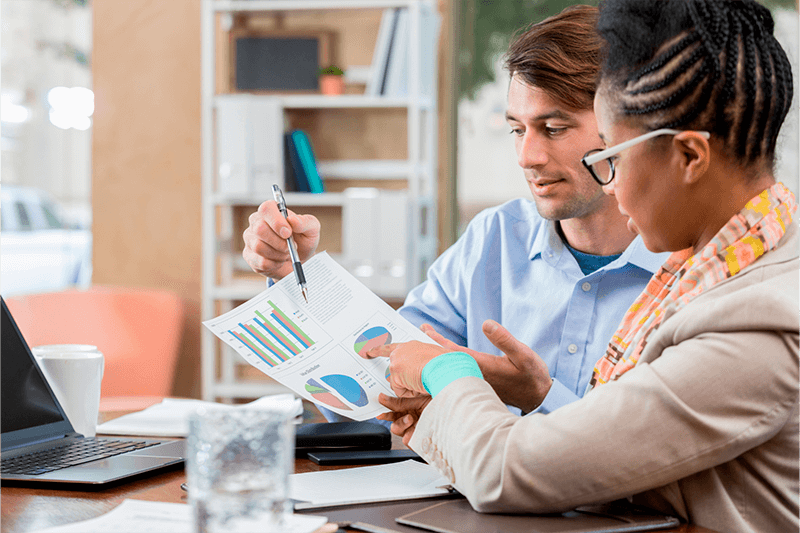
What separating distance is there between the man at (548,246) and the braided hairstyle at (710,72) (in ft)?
2.06

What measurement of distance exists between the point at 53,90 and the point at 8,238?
697mm

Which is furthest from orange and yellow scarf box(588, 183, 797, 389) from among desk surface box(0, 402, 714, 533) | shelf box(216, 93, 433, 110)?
shelf box(216, 93, 433, 110)

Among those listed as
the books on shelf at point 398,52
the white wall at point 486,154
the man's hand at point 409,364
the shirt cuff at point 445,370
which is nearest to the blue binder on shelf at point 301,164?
the books on shelf at point 398,52

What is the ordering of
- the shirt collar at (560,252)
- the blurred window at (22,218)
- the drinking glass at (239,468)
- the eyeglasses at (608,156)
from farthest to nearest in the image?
1. the blurred window at (22,218)
2. the shirt collar at (560,252)
3. the eyeglasses at (608,156)
4. the drinking glass at (239,468)

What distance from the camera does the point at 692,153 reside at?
33.3 inches

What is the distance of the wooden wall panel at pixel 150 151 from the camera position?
11.2 feet

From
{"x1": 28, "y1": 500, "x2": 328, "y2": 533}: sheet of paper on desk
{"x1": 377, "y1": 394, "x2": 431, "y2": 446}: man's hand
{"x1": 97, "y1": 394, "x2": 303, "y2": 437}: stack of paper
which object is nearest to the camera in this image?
{"x1": 28, "y1": 500, "x2": 328, "y2": 533}: sheet of paper on desk

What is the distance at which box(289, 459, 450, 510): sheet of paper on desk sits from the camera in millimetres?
890

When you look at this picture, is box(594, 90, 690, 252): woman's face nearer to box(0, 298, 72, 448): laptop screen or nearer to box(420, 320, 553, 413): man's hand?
box(420, 320, 553, 413): man's hand

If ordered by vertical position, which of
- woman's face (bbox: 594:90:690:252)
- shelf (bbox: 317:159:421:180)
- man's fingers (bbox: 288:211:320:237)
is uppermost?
shelf (bbox: 317:159:421:180)

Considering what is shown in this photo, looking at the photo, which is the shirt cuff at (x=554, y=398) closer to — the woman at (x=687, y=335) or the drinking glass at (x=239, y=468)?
the woman at (x=687, y=335)

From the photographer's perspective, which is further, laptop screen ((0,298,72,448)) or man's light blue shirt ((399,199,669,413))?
man's light blue shirt ((399,199,669,413))

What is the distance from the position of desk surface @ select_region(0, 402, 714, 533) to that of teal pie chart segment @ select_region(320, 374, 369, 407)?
0.24m

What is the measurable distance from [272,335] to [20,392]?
0.36m
